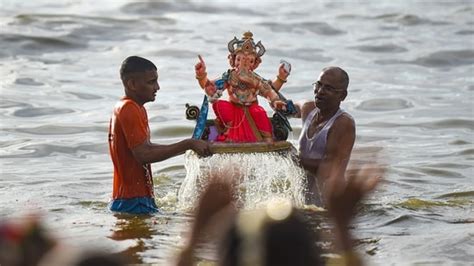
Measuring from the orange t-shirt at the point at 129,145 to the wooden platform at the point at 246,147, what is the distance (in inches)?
20.1

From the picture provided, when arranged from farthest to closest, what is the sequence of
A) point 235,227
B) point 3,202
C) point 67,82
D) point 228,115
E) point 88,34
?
point 88,34, point 67,82, point 3,202, point 228,115, point 235,227

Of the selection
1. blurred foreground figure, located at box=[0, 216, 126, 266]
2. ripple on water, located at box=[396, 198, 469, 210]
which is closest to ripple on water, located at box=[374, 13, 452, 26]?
ripple on water, located at box=[396, 198, 469, 210]

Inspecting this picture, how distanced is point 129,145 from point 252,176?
149cm

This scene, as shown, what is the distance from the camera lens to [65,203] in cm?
1073

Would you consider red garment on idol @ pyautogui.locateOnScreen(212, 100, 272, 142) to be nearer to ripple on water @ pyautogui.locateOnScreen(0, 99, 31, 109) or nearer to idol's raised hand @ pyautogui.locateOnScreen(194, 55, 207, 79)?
idol's raised hand @ pyautogui.locateOnScreen(194, 55, 207, 79)

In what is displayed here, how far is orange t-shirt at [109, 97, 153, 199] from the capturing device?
348 inches

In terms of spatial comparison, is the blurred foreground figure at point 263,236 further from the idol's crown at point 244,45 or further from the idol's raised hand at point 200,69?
the idol's crown at point 244,45

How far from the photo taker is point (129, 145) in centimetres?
888

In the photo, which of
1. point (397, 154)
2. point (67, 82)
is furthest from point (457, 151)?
point (67, 82)

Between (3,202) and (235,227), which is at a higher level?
(235,227)

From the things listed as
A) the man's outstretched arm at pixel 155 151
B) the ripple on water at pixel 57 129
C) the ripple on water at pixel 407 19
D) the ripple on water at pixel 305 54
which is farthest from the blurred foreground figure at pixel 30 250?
the ripple on water at pixel 407 19

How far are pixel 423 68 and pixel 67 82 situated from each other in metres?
6.03

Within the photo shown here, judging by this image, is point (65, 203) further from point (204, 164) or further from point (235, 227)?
point (235, 227)

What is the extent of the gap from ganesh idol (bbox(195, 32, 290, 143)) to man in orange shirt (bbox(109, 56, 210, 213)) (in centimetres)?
44
